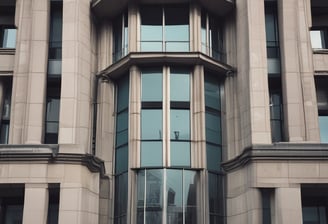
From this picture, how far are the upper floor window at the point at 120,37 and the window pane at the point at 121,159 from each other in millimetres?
4936

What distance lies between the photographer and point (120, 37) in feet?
93.9

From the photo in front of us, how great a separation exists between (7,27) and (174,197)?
44.5 feet

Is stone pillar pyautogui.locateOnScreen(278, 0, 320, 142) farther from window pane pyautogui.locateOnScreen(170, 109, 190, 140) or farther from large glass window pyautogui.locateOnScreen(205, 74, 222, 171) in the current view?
window pane pyautogui.locateOnScreen(170, 109, 190, 140)

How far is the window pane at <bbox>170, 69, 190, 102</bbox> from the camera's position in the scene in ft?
88.0

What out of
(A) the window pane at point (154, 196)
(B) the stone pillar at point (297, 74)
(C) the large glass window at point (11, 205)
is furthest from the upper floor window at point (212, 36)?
(C) the large glass window at point (11, 205)

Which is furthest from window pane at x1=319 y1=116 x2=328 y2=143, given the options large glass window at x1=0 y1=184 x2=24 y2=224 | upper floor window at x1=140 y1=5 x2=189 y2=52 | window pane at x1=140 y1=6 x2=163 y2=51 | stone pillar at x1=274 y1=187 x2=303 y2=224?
large glass window at x1=0 y1=184 x2=24 y2=224

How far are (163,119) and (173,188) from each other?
3455 millimetres

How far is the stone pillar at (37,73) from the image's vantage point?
82.9 feet

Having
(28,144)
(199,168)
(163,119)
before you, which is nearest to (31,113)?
(28,144)

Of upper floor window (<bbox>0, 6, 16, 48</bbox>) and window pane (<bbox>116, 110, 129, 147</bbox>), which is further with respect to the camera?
upper floor window (<bbox>0, 6, 16, 48</bbox>)

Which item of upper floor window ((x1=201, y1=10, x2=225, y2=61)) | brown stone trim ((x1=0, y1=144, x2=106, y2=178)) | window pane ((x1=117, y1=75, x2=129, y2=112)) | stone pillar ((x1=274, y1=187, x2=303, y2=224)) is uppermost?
upper floor window ((x1=201, y1=10, x2=225, y2=61))

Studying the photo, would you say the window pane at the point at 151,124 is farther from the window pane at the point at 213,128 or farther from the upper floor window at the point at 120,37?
the upper floor window at the point at 120,37

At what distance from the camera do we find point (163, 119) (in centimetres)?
2634

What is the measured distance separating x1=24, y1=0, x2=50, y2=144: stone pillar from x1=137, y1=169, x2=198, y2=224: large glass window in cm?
544
